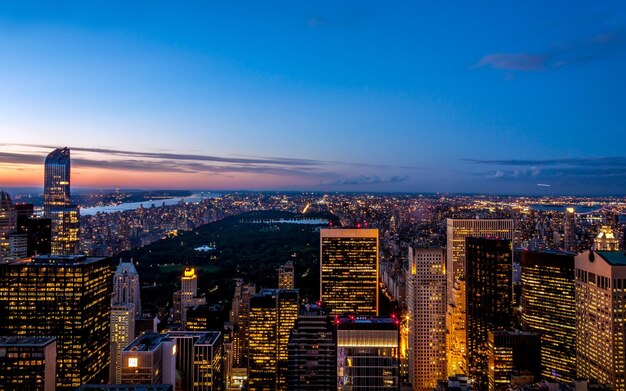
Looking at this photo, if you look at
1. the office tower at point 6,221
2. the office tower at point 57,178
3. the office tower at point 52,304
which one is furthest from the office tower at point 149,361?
the office tower at point 57,178

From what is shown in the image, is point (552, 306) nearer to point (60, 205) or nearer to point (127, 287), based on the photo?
point (127, 287)

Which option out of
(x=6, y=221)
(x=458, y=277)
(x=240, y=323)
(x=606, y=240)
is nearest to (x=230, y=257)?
(x=240, y=323)

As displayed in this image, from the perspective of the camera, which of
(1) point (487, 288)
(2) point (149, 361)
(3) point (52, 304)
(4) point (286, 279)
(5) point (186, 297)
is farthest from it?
(4) point (286, 279)

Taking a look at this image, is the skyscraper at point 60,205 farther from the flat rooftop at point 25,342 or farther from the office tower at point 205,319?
the flat rooftop at point 25,342

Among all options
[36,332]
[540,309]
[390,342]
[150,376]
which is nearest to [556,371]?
[540,309]

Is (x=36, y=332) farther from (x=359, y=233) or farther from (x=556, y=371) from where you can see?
(x=556, y=371)

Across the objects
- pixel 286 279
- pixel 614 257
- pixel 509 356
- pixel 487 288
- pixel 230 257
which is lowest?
pixel 509 356
